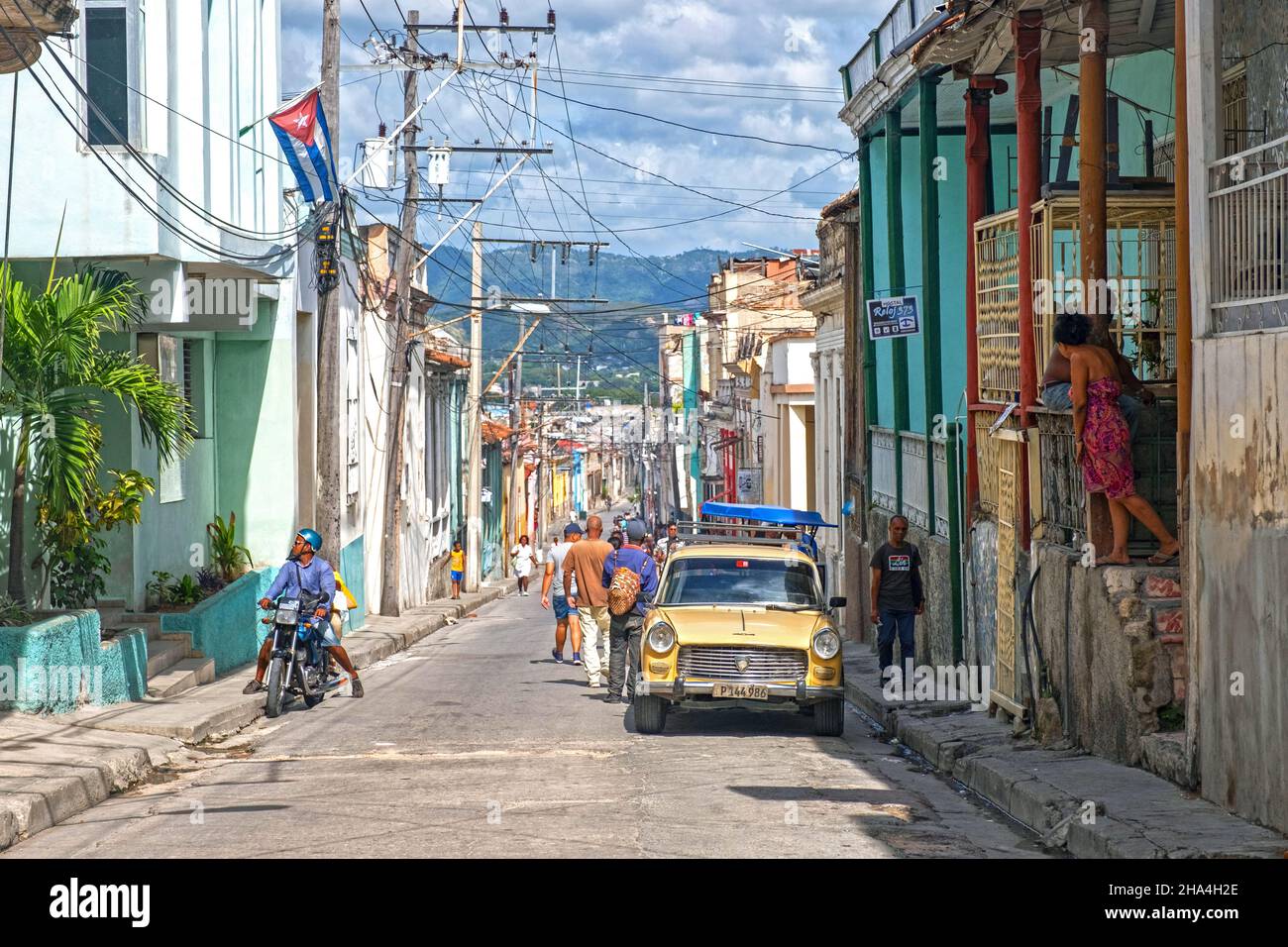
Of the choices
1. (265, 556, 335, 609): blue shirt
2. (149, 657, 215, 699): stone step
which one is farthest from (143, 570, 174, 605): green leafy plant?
(265, 556, 335, 609): blue shirt

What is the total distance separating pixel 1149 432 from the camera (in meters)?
12.0

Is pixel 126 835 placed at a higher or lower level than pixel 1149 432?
lower

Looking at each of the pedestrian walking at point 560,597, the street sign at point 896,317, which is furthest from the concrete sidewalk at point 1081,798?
the street sign at point 896,317

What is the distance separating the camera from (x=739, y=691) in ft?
45.9

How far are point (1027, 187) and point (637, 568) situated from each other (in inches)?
227

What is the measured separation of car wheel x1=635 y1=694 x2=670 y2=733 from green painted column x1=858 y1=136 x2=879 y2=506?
11652 millimetres

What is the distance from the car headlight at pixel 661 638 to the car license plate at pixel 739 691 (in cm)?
52

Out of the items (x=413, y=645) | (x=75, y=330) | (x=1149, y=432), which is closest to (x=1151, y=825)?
(x=1149, y=432)

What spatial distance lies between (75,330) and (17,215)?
7.80ft

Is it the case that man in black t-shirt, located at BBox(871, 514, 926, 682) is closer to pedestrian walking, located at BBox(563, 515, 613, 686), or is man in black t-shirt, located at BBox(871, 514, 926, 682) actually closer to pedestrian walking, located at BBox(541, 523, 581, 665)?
pedestrian walking, located at BBox(563, 515, 613, 686)

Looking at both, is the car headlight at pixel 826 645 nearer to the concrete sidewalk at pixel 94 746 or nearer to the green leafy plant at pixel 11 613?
the concrete sidewalk at pixel 94 746

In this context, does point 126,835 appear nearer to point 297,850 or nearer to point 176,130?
point 297,850

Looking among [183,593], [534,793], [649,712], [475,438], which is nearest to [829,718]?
[649,712]

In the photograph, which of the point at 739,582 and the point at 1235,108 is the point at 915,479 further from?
the point at 1235,108
